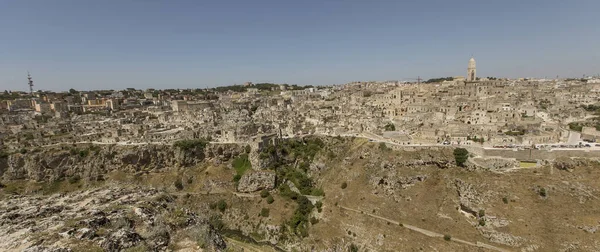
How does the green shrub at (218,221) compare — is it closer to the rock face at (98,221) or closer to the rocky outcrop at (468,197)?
the rock face at (98,221)

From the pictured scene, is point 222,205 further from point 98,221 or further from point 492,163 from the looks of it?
point 492,163

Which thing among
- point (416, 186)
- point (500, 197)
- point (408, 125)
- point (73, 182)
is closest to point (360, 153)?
point (416, 186)

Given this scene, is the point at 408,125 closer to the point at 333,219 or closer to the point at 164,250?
the point at 333,219

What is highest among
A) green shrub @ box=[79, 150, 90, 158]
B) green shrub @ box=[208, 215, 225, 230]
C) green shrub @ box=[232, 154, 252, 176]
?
green shrub @ box=[79, 150, 90, 158]

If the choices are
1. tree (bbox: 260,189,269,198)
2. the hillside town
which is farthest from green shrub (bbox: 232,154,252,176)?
tree (bbox: 260,189,269,198)

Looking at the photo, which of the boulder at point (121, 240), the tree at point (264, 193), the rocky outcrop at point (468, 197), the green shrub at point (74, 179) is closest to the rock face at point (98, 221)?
the boulder at point (121, 240)

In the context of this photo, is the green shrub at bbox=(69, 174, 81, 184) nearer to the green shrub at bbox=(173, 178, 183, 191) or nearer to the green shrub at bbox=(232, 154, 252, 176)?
the green shrub at bbox=(173, 178, 183, 191)
